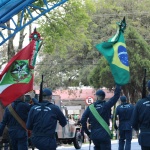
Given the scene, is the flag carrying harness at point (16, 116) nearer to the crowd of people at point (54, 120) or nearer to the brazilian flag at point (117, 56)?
the crowd of people at point (54, 120)

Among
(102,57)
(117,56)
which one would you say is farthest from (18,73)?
(102,57)

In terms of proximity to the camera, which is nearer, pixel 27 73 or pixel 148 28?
pixel 27 73

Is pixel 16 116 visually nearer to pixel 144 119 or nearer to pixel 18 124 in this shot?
pixel 18 124

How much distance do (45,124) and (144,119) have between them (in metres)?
2.08

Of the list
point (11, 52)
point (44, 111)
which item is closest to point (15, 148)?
point (44, 111)

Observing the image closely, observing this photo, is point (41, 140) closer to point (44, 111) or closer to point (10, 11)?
point (44, 111)

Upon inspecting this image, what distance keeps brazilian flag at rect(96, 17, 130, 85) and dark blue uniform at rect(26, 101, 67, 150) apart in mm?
1579

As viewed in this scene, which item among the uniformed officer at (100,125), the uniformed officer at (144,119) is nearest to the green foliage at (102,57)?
the uniformed officer at (100,125)

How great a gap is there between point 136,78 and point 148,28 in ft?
20.8

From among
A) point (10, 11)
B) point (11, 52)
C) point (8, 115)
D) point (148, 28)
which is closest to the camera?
point (8, 115)

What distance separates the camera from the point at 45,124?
41.6 ft

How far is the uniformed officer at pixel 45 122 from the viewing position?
1267cm

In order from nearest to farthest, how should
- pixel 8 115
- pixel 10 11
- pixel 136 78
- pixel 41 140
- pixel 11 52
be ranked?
pixel 41 140
pixel 8 115
pixel 10 11
pixel 11 52
pixel 136 78

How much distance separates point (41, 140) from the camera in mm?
12695
